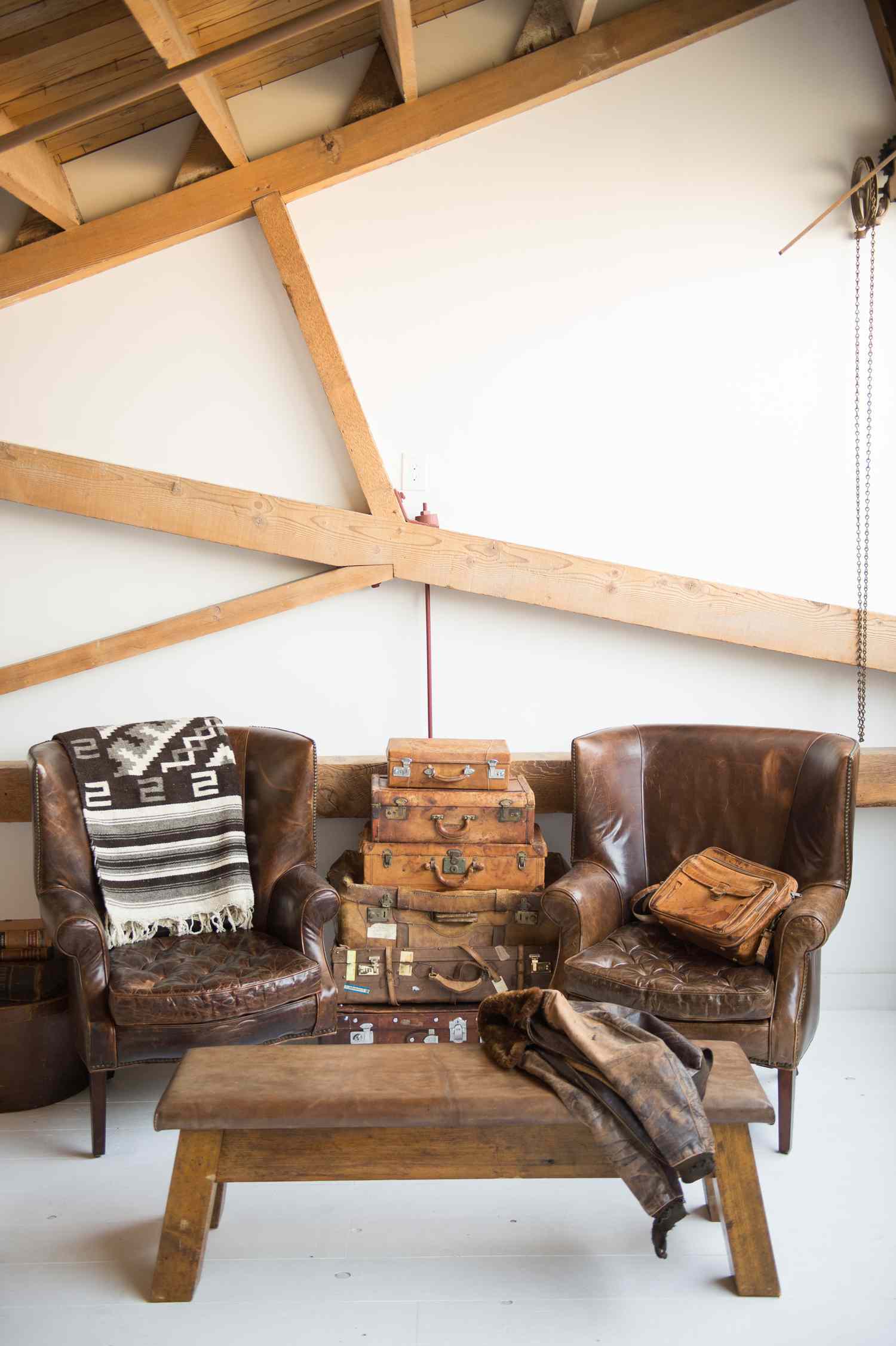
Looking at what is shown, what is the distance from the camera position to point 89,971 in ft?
9.65

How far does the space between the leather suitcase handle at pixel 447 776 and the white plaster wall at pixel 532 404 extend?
1.97 feet

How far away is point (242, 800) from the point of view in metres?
3.57

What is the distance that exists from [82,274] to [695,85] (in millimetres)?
2226

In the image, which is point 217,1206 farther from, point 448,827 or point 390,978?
point 448,827

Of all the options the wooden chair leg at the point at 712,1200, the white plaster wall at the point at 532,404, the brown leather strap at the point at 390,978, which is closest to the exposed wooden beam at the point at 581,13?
the white plaster wall at the point at 532,404

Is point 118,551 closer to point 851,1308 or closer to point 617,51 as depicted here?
point 617,51

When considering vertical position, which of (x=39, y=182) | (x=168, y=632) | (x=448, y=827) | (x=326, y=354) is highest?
(x=39, y=182)

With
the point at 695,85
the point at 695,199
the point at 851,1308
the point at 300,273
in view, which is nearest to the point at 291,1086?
the point at 851,1308

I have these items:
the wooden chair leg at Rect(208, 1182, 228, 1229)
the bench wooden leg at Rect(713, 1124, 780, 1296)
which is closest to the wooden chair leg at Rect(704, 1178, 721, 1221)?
the bench wooden leg at Rect(713, 1124, 780, 1296)

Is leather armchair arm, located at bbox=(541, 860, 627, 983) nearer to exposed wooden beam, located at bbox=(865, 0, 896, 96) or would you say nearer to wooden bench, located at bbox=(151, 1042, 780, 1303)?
wooden bench, located at bbox=(151, 1042, 780, 1303)

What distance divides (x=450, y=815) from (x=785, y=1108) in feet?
4.05

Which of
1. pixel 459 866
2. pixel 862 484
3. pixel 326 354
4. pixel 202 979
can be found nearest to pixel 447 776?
pixel 459 866

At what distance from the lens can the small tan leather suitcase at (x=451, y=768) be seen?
11.3ft

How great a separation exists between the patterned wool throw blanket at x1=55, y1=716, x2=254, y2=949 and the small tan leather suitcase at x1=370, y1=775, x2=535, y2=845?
46 centimetres
